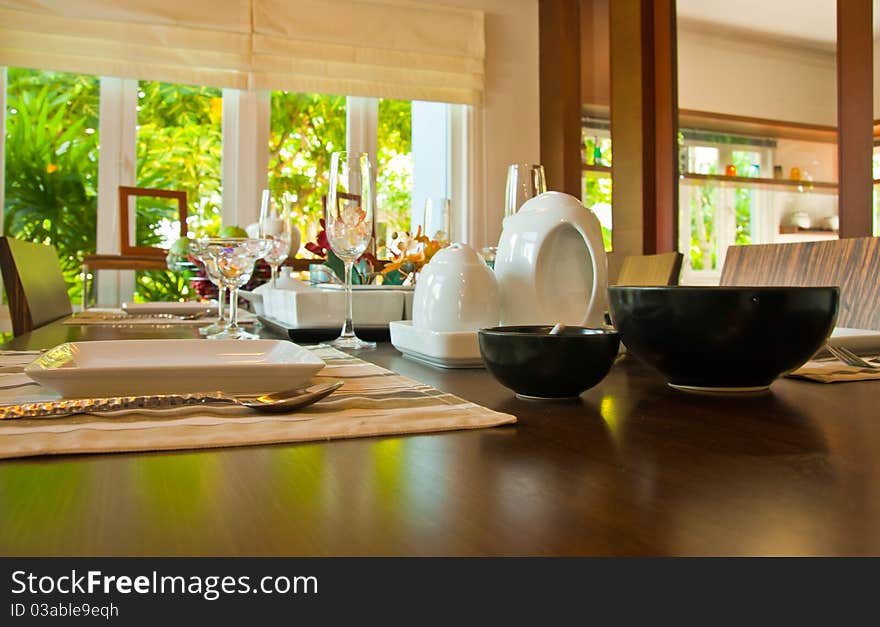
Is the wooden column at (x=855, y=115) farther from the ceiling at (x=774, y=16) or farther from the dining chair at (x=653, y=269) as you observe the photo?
the ceiling at (x=774, y=16)

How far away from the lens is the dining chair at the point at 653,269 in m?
1.84

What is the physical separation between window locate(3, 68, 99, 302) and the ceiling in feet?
11.2

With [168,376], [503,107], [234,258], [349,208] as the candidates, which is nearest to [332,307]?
[349,208]

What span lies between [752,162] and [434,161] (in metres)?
1.89

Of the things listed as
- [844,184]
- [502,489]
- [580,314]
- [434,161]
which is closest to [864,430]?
[502,489]

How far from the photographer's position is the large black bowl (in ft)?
1.73

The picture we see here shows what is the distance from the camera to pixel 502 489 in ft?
1.02

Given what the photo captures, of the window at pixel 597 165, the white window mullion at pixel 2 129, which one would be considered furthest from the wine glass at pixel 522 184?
the white window mullion at pixel 2 129

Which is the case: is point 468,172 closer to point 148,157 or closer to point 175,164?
point 175,164

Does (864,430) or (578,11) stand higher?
(578,11)

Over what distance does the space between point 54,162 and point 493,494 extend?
4149 mm
